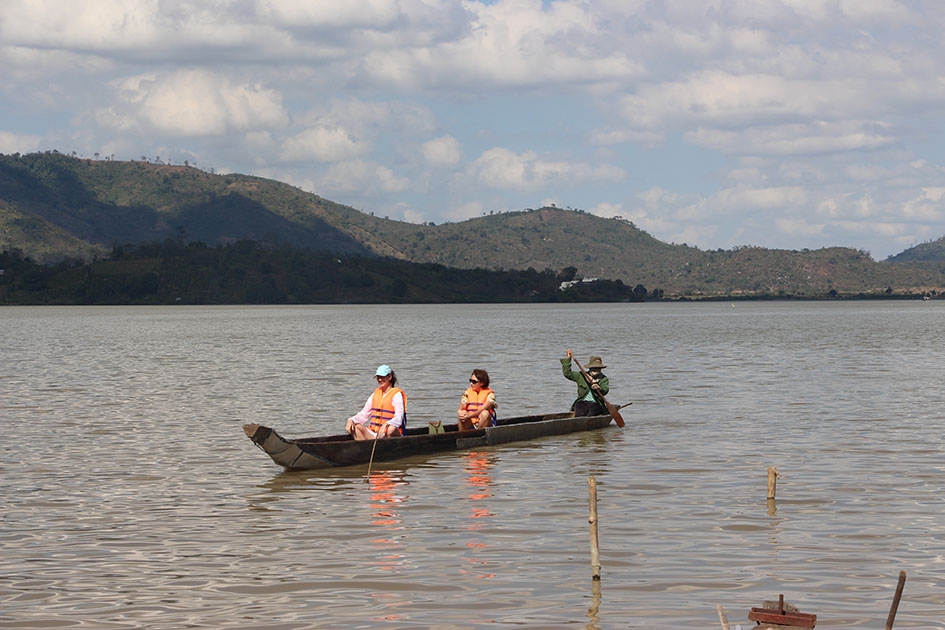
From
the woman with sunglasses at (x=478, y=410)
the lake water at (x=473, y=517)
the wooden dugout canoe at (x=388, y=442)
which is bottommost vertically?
the lake water at (x=473, y=517)

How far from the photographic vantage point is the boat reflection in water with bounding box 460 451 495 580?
47.1 feet

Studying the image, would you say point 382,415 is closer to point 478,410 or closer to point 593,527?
point 478,410

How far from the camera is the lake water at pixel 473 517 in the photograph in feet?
41.7

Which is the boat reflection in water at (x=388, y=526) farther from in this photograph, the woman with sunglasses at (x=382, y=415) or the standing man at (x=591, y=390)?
the standing man at (x=591, y=390)

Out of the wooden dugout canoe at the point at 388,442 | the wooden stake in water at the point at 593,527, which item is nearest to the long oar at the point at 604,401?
the wooden dugout canoe at the point at 388,442

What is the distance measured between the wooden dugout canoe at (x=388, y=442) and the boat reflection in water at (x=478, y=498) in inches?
24.3

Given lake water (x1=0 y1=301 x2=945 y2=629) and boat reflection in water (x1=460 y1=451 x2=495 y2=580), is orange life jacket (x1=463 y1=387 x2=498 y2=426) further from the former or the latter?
boat reflection in water (x1=460 y1=451 x2=495 y2=580)

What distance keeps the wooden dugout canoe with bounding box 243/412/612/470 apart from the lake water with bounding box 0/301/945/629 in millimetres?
334

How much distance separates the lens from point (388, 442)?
74.9ft

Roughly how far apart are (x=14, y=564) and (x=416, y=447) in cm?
1037

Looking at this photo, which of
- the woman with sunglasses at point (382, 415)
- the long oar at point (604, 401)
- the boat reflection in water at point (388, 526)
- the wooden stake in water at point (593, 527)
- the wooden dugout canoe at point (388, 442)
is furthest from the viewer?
the long oar at point (604, 401)

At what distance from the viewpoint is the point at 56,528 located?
16.8 metres

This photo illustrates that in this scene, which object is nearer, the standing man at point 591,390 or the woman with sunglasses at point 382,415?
the woman with sunglasses at point 382,415

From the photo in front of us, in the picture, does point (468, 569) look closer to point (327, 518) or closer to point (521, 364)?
point (327, 518)
